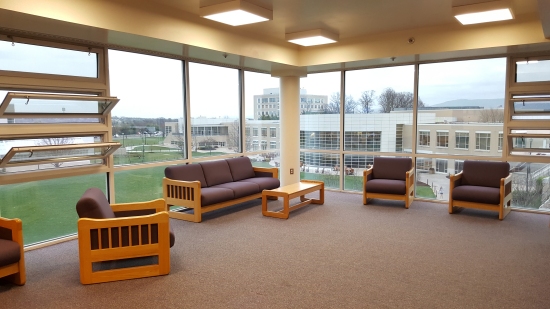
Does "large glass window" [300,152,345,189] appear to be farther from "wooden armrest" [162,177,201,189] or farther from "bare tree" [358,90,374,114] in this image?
"wooden armrest" [162,177,201,189]

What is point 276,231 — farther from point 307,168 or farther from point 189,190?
point 307,168

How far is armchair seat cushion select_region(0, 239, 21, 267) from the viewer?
3.10 meters

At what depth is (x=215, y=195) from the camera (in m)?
5.45

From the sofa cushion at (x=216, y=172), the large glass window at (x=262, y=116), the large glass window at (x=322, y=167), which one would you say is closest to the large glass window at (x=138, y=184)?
the sofa cushion at (x=216, y=172)

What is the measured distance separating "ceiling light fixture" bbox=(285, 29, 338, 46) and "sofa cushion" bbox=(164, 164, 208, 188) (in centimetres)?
257

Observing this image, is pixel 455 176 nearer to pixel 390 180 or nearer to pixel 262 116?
pixel 390 180

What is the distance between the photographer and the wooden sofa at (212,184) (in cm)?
536

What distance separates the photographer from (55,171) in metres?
4.40

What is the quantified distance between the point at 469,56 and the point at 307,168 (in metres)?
3.79

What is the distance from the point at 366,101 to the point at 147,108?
13.7 ft

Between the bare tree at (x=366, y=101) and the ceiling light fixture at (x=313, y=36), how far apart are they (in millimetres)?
1709

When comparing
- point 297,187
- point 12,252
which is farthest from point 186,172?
point 12,252

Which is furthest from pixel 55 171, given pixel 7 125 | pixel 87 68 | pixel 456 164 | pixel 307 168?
pixel 456 164

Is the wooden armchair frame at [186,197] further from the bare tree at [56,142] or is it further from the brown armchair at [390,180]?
the brown armchair at [390,180]
